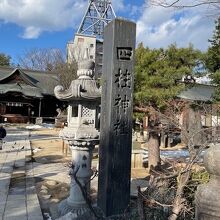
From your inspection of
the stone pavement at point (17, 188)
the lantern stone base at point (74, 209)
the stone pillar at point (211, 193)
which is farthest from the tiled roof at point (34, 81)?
the stone pillar at point (211, 193)

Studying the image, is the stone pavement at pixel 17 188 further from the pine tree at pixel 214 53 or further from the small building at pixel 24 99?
the small building at pixel 24 99

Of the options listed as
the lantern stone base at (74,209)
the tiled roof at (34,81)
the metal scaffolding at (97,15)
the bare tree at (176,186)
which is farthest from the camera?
the metal scaffolding at (97,15)

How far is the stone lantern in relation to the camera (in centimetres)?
606

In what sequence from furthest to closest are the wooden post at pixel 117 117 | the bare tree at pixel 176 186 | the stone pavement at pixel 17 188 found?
the stone pavement at pixel 17 188 < the wooden post at pixel 117 117 < the bare tree at pixel 176 186

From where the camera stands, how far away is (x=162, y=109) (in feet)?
37.7

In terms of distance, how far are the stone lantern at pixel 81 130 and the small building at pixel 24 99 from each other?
26.0m

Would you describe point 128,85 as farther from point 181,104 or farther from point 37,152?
point 37,152

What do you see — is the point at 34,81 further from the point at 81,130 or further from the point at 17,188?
the point at 81,130

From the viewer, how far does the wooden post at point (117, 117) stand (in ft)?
17.3

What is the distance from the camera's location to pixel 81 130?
6.11m

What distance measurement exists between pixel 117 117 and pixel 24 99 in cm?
2962

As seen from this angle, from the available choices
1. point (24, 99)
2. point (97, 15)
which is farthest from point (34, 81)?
point (97, 15)

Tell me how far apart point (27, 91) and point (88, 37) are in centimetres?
2521

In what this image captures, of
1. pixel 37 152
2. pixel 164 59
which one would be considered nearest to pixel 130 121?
pixel 164 59
